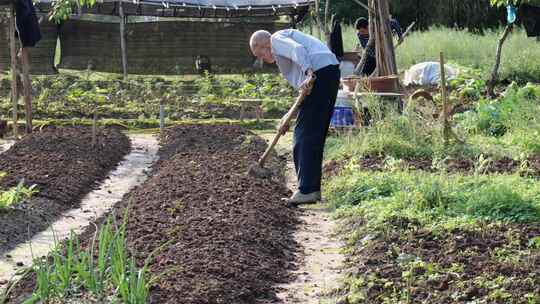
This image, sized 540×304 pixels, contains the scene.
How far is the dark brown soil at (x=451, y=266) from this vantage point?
563 centimetres

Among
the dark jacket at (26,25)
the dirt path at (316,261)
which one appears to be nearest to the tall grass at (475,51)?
the dark jacket at (26,25)

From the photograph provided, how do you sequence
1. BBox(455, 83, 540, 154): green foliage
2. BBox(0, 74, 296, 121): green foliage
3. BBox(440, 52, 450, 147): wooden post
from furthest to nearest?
BBox(0, 74, 296, 121): green foliage
BBox(455, 83, 540, 154): green foliage
BBox(440, 52, 450, 147): wooden post

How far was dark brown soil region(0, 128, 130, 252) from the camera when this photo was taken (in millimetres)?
8695

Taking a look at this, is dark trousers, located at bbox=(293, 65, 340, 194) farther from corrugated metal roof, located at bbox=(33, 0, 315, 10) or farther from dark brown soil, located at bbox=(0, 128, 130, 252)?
corrugated metal roof, located at bbox=(33, 0, 315, 10)

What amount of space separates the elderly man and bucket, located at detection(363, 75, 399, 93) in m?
3.32

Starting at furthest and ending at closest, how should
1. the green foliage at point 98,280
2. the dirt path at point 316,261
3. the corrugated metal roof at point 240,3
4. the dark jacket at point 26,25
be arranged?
the corrugated metal roof at point 240,3 → the dark jacket at point 26,25 → the dirt path at point 316,261 → the green foliage at point 98,280

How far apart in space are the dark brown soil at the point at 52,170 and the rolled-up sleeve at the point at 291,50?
2.37 meters

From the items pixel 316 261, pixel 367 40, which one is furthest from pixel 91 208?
pixel 367 40

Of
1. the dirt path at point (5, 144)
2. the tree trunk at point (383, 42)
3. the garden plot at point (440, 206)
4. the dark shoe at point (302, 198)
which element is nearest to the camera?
the garden plot at point (440, 206)

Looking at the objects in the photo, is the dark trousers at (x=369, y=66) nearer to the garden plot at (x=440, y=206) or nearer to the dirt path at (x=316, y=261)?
the garden plot at (x=440, y=206)

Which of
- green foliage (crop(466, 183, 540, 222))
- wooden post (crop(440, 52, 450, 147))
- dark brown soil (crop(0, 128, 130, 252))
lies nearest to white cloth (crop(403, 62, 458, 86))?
dark brown soil (crop(0, 128, 130, 252))

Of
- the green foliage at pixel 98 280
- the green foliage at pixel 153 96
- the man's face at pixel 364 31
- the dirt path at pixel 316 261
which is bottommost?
the green foliage at pixel 153 96

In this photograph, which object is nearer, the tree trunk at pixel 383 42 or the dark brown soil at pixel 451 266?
the dark brown soil at pixel 451 266

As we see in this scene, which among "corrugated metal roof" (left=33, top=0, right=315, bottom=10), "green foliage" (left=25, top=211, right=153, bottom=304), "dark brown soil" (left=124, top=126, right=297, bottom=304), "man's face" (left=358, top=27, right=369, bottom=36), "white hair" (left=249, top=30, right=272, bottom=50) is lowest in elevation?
"dark brown soil" (left=124, top=126, right=297, bottom=304)
